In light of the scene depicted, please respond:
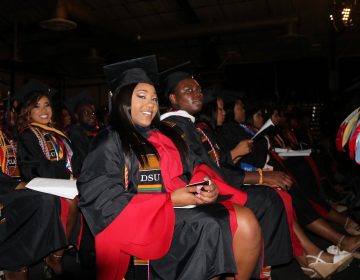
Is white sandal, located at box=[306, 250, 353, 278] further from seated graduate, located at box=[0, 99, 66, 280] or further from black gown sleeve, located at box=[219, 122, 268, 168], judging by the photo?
seated graduate, located at box=[0, 99, 66, 280]

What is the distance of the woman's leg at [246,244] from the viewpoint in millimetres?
1940

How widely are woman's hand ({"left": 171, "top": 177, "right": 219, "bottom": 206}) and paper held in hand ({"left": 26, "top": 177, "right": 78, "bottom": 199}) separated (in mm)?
707

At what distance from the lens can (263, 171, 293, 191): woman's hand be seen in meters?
2.78

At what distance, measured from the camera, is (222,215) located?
1.91m

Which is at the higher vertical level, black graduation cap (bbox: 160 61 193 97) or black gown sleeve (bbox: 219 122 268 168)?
black graduation cap (bbox: 160 61 193 97)

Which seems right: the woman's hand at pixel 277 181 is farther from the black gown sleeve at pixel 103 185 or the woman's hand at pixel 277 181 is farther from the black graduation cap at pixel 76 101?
the black graduation cap at pixel 76 101

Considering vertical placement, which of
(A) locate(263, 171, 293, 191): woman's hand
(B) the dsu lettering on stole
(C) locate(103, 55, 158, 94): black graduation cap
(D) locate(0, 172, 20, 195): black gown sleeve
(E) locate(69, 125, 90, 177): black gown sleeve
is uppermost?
(C) locate(103, 55, 158, 94): black graduation cap

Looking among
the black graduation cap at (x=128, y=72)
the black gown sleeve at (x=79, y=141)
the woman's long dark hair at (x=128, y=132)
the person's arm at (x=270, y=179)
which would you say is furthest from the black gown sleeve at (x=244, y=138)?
the black gown sleeve at (x=79, y=141)

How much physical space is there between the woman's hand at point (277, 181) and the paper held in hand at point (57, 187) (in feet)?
4.73

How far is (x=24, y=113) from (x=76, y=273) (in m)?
1.50

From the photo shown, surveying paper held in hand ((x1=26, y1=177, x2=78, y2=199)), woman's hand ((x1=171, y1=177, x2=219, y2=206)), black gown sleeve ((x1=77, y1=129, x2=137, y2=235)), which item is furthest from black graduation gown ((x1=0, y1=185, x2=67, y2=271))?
woman's hand ((x1=171, y1=177, x2=219, y2=206))

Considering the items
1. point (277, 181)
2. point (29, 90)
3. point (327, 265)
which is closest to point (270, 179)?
point (277, 181)

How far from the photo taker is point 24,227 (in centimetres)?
267

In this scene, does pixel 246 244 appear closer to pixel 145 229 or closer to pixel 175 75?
pixel 145 229
